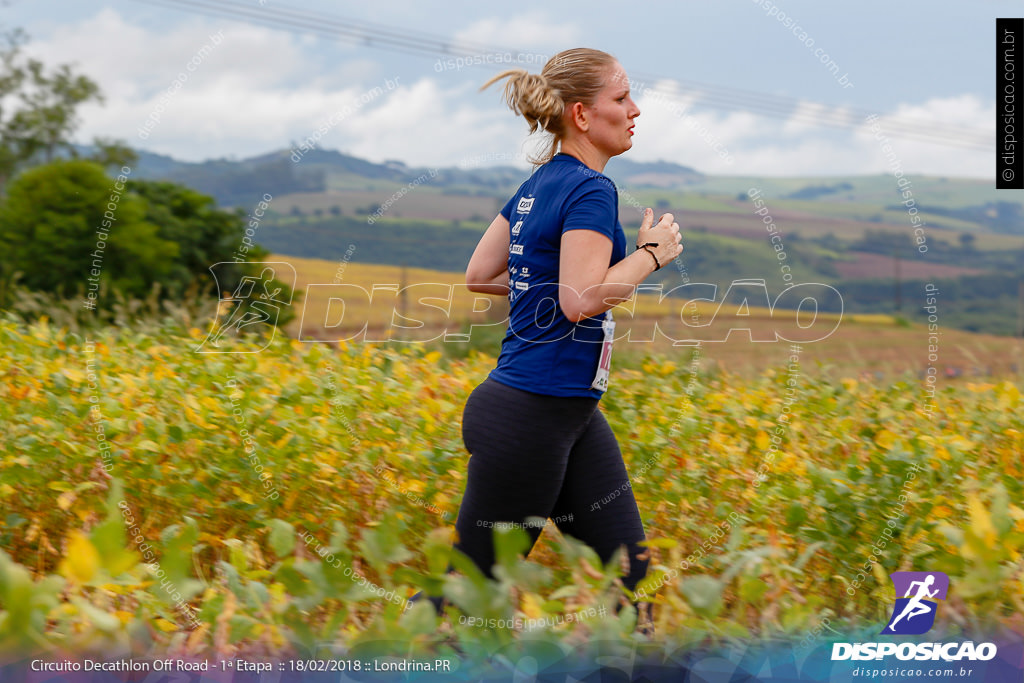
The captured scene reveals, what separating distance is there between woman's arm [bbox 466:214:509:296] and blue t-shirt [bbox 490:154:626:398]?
24cm

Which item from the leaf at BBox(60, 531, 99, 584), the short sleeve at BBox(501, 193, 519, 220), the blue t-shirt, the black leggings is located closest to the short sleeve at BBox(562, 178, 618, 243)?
the blue t-shirt

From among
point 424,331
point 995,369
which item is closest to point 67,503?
point 424,331

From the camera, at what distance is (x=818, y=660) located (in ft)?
5.71

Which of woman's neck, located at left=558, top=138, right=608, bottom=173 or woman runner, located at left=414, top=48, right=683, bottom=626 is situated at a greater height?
woman's neck, located at left=558, top=138, right=608, bottom=173

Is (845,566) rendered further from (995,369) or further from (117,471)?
(995,369)

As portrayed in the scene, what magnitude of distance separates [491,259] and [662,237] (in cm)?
56

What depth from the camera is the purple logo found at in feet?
6.93

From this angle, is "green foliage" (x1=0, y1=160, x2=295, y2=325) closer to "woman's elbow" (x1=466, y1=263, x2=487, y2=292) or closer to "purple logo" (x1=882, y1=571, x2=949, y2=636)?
"woman's elbow" (x1=466, y1=263, x2=487, y2=292)

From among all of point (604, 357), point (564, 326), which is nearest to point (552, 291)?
point (564, 326)

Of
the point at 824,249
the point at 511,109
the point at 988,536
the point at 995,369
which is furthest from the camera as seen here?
the point at 824,249

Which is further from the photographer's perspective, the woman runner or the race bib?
the race bib

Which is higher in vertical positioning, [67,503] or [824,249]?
[824,249]

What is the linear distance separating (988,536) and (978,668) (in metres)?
0.28

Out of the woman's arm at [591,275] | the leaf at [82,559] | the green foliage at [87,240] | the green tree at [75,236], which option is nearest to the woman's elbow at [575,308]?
the woman's arm at [591,275]
